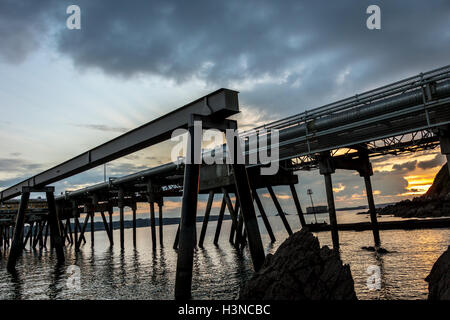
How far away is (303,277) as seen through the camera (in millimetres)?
7352

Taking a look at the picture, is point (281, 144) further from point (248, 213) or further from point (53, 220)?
point (53, 220)

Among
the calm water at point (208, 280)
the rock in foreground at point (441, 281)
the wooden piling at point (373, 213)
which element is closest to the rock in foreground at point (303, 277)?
the rock in foreground at point (441, 281)

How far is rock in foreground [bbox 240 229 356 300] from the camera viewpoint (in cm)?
712

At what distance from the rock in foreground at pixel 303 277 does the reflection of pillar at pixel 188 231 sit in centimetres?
222

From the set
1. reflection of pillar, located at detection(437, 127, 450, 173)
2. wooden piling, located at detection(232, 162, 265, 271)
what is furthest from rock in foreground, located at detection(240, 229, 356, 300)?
reflection of pillar, located at detection(437, 127, 450, 173)

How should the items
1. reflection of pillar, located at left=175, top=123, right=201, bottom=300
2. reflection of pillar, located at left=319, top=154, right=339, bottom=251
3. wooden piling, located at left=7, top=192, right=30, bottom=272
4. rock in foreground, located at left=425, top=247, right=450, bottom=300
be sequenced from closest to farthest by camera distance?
rock in foreground, located at left=425, top=247, right=450, bottom=300, reflection of pillar, located at left=175, top=123, right=201, bottom=300, reflection of pillar, located at left=319, top=154, right=339, bottom=251, wooden piling, located at left=7, top=192, right=30, bottom=272

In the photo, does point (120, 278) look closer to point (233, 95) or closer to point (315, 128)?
point (233, 95)

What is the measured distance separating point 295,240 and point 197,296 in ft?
13.8

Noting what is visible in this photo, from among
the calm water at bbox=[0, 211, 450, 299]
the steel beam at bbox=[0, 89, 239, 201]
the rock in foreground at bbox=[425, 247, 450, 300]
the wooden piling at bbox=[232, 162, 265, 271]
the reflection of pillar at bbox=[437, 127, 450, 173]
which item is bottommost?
the calm water at bbox=[0, 211, 450, 299]

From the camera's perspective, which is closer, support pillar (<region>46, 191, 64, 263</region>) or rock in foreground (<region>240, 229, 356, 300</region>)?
rock in foreground (<region>240, 229, 356, 300</region>)

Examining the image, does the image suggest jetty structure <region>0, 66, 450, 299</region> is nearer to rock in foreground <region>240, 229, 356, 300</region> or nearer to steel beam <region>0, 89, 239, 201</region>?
steel beam <region>0, 89, 239, 201</region>

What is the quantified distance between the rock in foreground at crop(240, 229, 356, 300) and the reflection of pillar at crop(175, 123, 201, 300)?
2218 mm

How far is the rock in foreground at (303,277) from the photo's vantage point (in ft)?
23.4

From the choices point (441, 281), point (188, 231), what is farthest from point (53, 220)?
point (441, 281)
